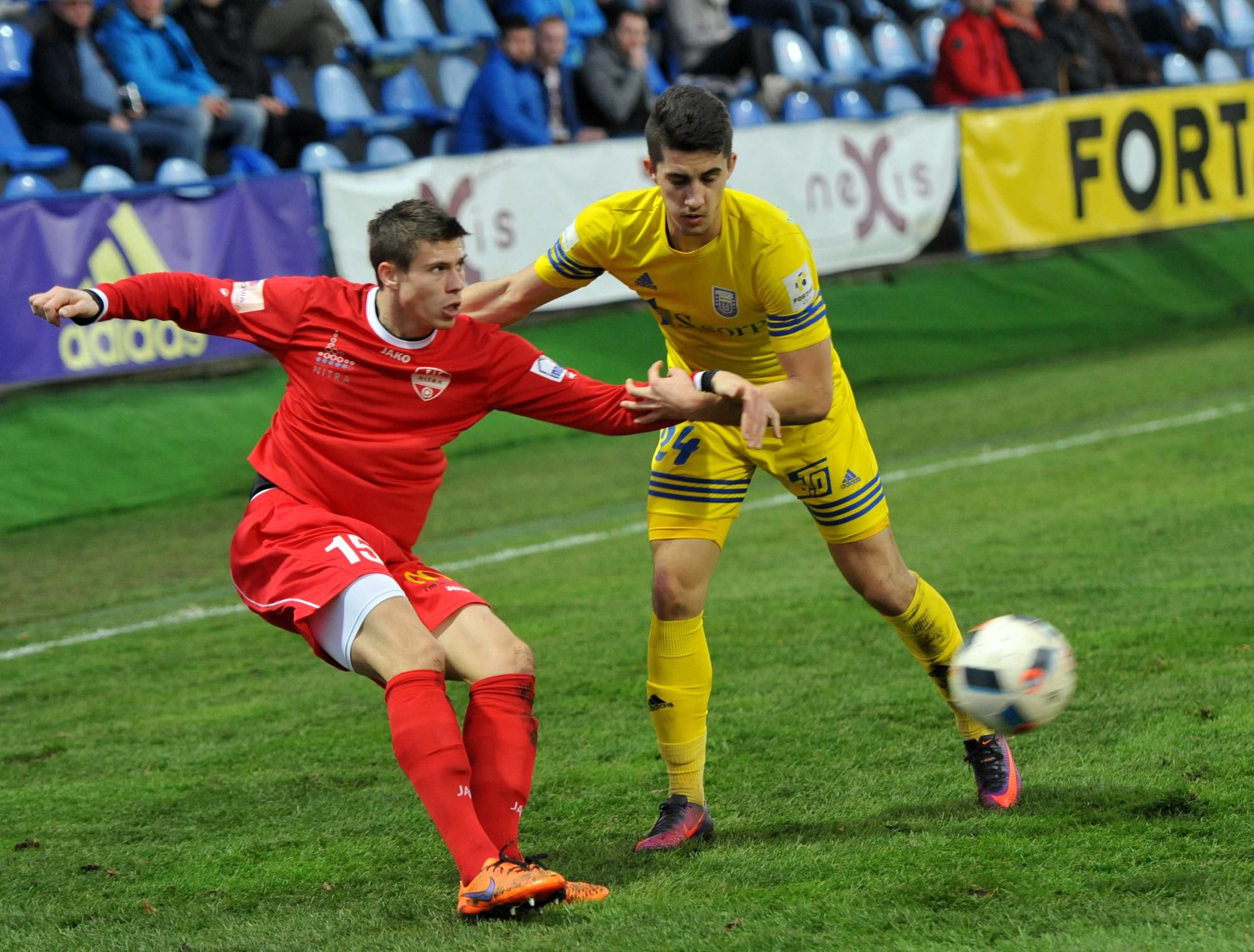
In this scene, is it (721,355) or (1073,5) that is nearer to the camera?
(721,355)

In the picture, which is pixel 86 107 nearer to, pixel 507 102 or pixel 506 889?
pixel 507 102

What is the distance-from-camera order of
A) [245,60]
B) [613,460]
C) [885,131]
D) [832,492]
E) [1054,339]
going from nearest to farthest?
1. [832,492]
2. [613,460]
3. [245,60]
4. [885,131]
5. [1054,339]

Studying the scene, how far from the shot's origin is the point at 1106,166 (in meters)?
14.9

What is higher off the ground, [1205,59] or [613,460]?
[1205,59]

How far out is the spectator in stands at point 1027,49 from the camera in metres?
15.9

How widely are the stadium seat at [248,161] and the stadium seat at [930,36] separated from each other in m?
8.99

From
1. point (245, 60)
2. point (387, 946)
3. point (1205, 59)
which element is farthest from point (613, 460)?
point (1205, 59)

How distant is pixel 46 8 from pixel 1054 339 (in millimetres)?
9010

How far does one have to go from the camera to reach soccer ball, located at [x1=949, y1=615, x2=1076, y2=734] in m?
4.39

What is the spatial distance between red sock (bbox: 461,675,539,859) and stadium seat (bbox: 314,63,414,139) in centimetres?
982

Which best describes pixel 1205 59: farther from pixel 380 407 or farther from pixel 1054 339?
pixel 380 407

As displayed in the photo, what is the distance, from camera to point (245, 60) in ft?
39.9

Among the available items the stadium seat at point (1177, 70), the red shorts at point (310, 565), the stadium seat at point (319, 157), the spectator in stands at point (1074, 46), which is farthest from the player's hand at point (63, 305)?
the stadium seat at point (1177, 70)

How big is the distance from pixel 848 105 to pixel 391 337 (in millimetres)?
12396
